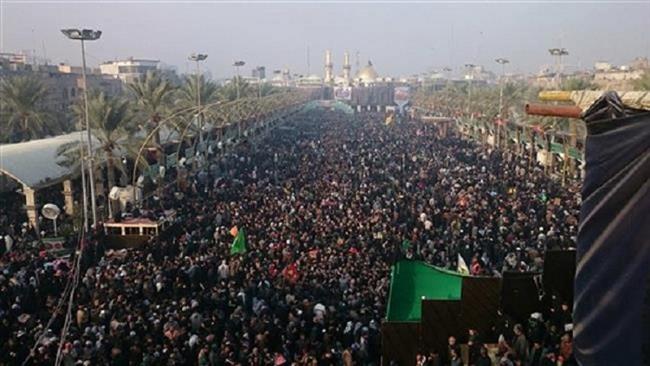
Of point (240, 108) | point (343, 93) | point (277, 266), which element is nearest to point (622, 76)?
point (240, 108)

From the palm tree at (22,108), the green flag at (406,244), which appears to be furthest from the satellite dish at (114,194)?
the palm tree at (22,108)

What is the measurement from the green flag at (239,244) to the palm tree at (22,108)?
18808mm

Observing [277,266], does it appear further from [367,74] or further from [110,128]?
[367,74]

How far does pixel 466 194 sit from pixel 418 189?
2562 mm

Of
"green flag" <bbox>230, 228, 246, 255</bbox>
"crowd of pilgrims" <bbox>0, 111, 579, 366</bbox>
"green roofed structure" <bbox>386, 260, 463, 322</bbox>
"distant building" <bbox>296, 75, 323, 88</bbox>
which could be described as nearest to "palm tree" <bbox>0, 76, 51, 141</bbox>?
"crowd of pilgrims" <bbox>0, 111, 579, 366</bbox>

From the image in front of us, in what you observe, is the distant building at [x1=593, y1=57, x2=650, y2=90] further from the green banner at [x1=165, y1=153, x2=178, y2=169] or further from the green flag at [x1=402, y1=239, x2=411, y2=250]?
the green banner at [x1=165, y1=153, x2=178, y2=169]

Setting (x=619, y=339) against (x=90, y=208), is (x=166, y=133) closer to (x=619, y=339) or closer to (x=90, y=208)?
(x=90, y=208)

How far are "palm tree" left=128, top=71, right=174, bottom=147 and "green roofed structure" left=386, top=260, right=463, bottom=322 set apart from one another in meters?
19.2

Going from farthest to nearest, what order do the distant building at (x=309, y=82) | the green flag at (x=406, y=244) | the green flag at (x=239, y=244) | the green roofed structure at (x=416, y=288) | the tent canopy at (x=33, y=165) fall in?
the distant building at (x=309, y=82) → the tent canopy at (x=33, y=165) → the green flag at (x=406, y=244) → the green flag at (x=239, y=244) → the green roofed structure at (x=416, y=288)

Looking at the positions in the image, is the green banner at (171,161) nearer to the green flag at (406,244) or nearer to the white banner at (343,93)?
the green flag at (406,244)

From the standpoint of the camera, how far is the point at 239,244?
48.5ft

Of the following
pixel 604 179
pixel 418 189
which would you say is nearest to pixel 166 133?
pixel 418 189

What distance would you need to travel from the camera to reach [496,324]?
28.7 feet

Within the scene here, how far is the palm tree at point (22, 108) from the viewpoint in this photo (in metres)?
29.0
